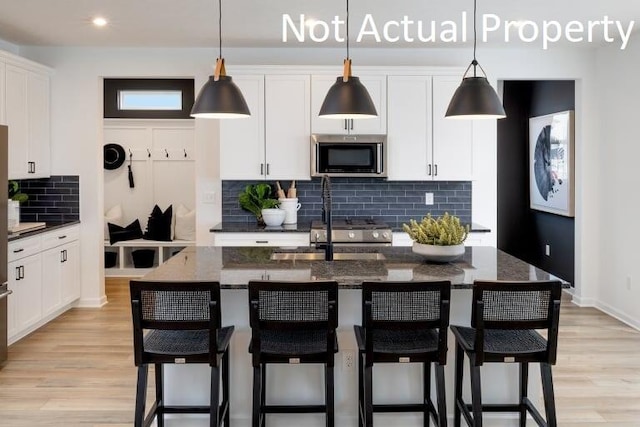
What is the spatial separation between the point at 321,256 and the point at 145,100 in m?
4.66

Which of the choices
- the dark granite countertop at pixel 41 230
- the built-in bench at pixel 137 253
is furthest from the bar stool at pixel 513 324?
the built-in bench at pixel 137 253

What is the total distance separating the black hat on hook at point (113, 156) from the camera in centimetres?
750

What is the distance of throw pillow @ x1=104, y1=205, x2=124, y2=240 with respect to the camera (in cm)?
740

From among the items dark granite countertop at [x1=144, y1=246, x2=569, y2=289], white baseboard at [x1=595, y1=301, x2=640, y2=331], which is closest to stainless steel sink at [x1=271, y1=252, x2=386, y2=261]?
dark granite countertop at [x1=144, y1=246, x2=569, y2=289]

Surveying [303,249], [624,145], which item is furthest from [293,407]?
[624,145]

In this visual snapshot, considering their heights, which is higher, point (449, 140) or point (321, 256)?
point (449, 140)

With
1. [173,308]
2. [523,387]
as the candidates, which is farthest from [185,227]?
[523,387]

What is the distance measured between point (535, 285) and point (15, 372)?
3.48 meters

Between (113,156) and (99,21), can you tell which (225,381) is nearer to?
(99,21)

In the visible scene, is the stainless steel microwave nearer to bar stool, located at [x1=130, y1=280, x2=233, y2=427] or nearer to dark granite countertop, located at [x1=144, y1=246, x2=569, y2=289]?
dark granite countertop, located at [x1=144, y1=246, x2=569, y2=289]

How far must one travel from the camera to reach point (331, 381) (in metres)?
2.67

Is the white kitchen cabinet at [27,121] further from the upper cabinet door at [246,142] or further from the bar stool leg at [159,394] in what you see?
the bar stool leg at [159,394]

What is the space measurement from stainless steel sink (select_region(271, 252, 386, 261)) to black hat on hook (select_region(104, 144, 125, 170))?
4.62 metres

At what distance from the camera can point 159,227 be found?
283 inches
